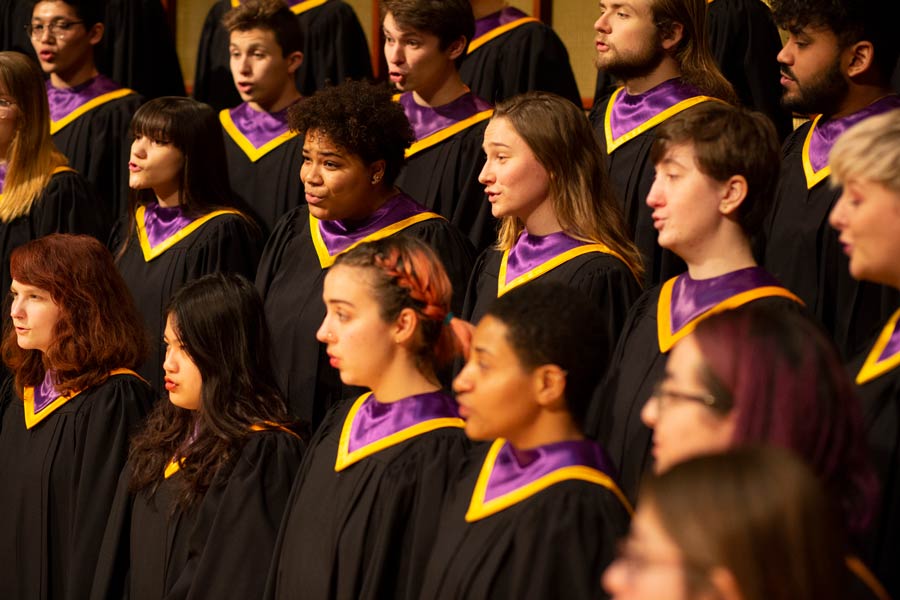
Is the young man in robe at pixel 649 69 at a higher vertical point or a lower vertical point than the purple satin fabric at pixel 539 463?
lower

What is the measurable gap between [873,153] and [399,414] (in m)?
1.12

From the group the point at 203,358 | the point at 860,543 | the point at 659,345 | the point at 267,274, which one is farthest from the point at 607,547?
the point at 267,274

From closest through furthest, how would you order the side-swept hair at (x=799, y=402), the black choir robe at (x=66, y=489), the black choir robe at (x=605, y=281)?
the side-swept hair at (x=799, y=402)
the black choir robe at (x=605, y=281)
the black choir robe at (x=66, y=489)

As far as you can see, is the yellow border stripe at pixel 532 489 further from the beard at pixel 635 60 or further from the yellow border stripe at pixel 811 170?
the beard at pixel 635 60

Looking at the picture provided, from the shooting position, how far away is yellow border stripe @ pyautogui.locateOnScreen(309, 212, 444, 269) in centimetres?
379

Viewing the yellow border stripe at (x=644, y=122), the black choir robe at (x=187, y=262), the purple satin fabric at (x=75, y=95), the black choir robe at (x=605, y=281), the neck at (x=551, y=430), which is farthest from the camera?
the purple satin fabric at (x=75, y=95)

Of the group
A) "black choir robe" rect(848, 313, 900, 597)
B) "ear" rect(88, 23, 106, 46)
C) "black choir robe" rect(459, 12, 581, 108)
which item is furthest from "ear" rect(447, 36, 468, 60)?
"black choir robe" rect(848, 313, 900, 597)

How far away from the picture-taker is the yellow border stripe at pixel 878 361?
236cm

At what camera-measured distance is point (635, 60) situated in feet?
12.9

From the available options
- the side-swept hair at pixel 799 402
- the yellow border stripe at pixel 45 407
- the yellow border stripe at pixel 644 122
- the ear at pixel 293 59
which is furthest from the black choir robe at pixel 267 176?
the side-swept hair at pixel 799 402

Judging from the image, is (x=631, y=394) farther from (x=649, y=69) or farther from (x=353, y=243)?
(x=649, y=69)

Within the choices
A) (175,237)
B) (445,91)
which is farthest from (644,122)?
(175,237)

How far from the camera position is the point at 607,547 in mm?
2326

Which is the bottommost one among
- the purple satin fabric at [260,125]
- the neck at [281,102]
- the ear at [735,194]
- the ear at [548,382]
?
the purple satin fabric at [260,125]
